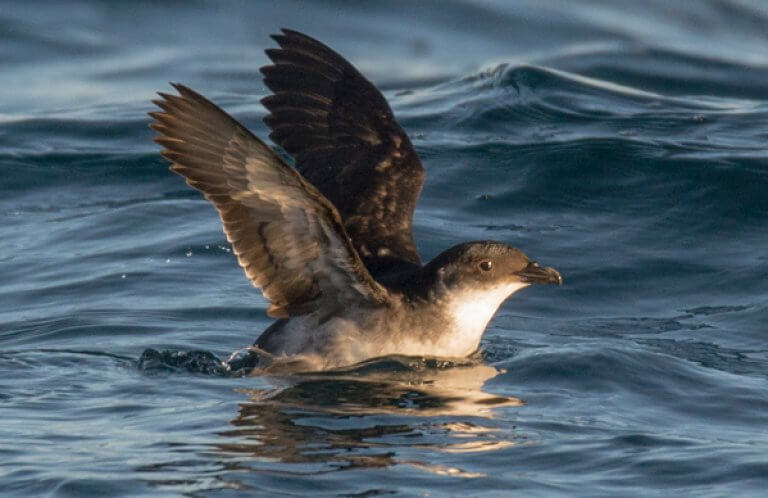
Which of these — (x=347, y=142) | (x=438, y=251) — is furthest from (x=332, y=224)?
(x=438, y=251)

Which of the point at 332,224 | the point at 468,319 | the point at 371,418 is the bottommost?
the point at 371,418

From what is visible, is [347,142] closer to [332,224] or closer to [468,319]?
[468,319]

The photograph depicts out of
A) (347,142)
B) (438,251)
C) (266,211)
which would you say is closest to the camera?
(266,211)

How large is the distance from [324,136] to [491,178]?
347 centimetres

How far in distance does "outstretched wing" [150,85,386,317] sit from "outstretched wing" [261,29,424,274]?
1.01 meters

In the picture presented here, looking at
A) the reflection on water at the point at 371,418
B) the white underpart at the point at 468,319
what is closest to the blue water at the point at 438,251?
the reflection on water at the point at 371,418

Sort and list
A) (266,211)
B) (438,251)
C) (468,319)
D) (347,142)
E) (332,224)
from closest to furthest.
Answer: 1. (332,224)
2. (266,211)
3. (468,319)
4. (347,142)
5. (438,251)

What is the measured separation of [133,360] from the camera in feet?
→ 27.9

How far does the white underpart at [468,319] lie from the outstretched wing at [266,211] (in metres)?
0.45

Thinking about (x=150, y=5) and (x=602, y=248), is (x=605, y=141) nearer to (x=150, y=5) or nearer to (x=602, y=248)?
(x=602, y=248)

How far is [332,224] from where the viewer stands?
729 centimetres

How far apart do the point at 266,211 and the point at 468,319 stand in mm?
1467

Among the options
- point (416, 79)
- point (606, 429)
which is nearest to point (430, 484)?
point (606, 429)

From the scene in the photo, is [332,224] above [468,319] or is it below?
above
